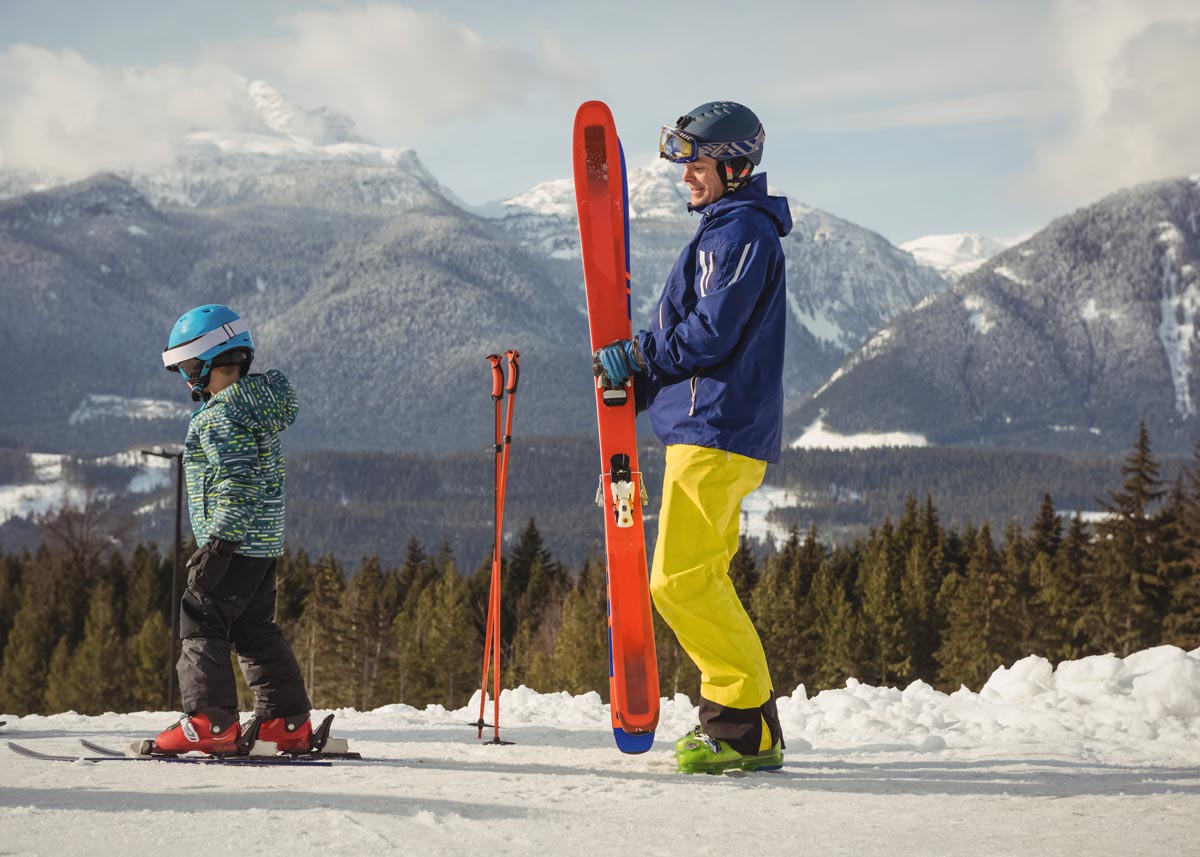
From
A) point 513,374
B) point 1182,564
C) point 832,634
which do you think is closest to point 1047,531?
point 832,634

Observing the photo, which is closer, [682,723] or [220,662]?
[220,662]

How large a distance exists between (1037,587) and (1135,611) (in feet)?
48.3

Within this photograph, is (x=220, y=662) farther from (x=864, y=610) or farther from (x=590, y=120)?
(x=864, y=610)

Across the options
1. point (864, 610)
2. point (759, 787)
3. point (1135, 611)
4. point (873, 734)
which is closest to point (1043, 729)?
point (873, 734)

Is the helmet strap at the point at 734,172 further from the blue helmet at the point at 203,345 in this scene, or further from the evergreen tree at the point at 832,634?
A: the evergreen tree at the point at 832,634

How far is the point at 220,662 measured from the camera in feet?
18.2

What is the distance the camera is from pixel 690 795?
4.55m

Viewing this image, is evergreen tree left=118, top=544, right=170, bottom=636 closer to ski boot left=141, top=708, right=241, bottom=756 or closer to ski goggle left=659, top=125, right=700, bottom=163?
ski boot left=141, top=708, right=241, bottom=756

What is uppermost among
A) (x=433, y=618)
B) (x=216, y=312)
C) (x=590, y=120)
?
(x=590, y=120)

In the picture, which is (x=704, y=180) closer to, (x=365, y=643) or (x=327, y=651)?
(x=327, y=651)

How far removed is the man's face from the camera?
5438 mm

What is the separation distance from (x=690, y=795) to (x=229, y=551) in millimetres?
2138

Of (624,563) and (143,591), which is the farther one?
(143,591)

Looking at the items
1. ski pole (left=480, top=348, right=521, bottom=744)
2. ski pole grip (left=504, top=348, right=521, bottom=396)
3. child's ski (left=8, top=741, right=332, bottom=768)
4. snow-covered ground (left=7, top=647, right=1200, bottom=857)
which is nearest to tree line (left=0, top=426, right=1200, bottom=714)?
snow-covered ground (left=7, top=647, right=1200, bottom=857)
